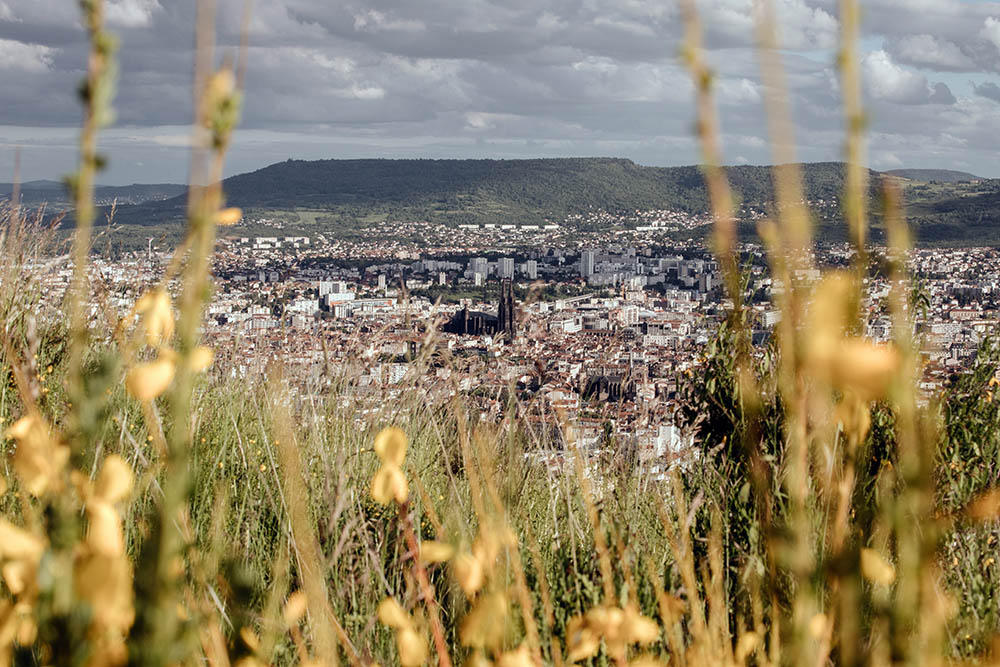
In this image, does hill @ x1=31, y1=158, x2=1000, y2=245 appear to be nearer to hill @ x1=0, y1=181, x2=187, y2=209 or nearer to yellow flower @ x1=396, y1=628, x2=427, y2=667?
hill @ x1=0, y1=181, x2=187, y2=209

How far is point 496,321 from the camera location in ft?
14.2

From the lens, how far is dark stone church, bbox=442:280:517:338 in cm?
358

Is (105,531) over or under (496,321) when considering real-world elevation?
over

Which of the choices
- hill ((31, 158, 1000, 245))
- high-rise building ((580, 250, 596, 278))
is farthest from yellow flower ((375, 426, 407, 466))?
hill ((31, 158, 1000, 245))

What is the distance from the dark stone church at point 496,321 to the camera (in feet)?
11.7

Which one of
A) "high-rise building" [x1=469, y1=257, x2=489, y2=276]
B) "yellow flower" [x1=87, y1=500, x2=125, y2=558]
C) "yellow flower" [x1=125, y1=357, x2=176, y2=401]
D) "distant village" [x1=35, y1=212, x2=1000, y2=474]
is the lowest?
"high-rise building" [x1=469, y1=257, x2=489, y2=276]

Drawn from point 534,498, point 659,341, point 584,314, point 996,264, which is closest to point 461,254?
point 996,264

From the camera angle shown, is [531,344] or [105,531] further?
[531,344]

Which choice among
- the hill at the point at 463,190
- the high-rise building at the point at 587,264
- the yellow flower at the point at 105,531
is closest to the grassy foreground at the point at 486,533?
the yellow flower at the point at 105,531

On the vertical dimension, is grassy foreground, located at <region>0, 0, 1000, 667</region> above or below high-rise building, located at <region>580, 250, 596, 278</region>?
above

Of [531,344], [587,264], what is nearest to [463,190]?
[587,264]

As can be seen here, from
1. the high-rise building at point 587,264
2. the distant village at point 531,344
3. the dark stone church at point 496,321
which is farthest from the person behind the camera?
the high-rise building at point 587,264

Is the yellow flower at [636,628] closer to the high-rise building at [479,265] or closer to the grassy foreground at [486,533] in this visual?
the grassy foreground at [486,533]

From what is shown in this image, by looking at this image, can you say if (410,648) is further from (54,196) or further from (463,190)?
(463,190)
